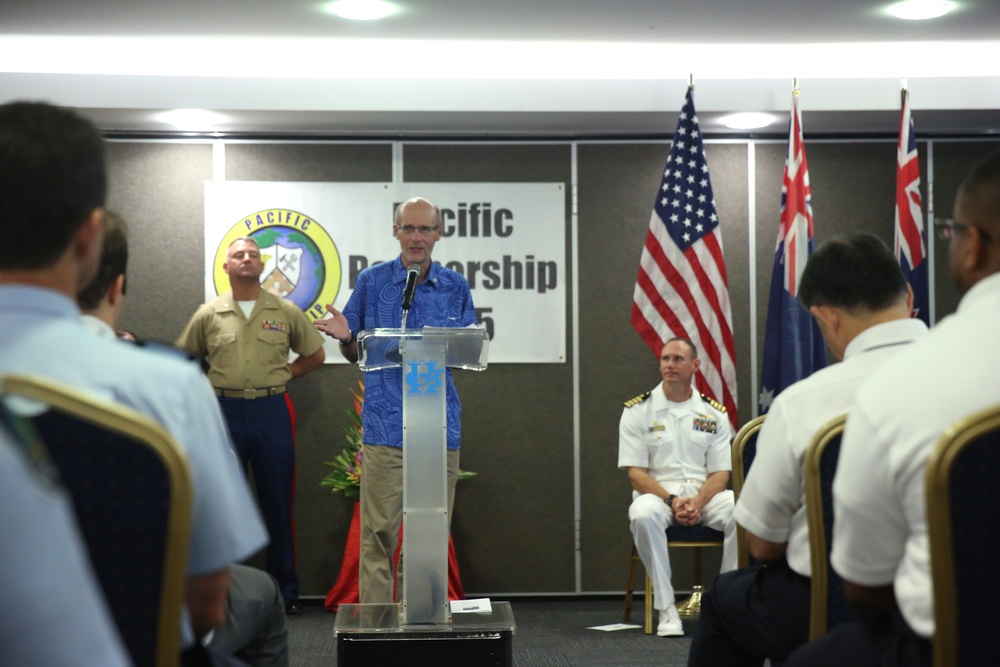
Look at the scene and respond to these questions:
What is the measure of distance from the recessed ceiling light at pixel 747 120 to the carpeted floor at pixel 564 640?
8.94 feet

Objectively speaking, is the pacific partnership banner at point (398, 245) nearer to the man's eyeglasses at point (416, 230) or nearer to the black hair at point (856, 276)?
the man's eyeglasses at point (416, 230)

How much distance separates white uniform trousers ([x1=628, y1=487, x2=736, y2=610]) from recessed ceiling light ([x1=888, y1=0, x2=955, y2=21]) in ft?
7.86

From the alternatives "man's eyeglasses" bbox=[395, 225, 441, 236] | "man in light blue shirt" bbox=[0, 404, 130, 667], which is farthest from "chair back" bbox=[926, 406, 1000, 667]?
"man's eyeglasses" bbox=[395, 225, 441, 236]

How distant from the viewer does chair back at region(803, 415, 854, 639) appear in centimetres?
186

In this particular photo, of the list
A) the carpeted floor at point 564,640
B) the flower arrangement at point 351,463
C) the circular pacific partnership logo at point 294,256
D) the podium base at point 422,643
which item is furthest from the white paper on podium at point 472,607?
the circular pacific partnership logo at point 294,256

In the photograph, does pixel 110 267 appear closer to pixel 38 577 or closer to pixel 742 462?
pixel 38 577

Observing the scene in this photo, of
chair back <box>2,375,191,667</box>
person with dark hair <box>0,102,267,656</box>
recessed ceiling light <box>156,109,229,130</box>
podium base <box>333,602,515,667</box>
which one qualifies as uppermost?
recessed ceiling light <box>156,109,229,130</box>

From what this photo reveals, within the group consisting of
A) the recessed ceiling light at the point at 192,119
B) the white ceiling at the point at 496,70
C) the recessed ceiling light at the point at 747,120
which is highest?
the white ceiling at the point at 496,70

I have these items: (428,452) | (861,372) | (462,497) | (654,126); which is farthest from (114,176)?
(861,372)

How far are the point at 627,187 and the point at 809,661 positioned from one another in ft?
15.2

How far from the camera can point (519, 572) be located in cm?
598

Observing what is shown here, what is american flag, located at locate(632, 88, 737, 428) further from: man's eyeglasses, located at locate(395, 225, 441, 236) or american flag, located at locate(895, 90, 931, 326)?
man's eyeglasses, located at locate(395, 225, 441, 236)

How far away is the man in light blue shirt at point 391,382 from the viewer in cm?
429

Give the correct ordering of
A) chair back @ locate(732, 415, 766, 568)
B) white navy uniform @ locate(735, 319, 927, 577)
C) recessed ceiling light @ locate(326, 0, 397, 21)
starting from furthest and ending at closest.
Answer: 1. recessed ceiling light @ locate(326, 0, 397, 21)
2. chair back @ locate(732, 415, 766, 568)
3. white navy uniform @ locate(735, 319, 927, 577)
